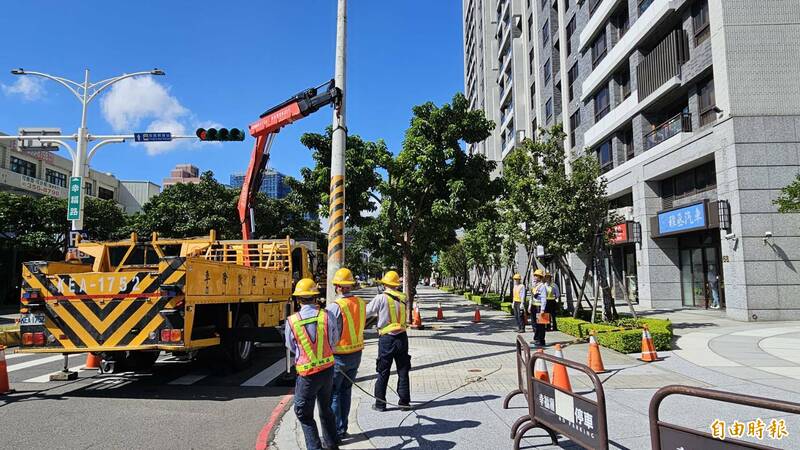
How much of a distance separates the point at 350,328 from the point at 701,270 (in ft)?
63.1

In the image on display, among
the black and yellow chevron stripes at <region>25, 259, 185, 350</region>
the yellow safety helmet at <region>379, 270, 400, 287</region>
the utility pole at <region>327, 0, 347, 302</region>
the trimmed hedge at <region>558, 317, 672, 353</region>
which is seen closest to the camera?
the yellow safety helmet at <region>379, 270, 400, 287</region>

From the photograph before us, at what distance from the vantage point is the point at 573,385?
25.7ft

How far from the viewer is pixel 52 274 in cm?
782

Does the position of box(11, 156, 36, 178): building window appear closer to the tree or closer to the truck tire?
the tree

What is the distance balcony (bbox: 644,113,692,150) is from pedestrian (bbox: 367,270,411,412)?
16969 millimetres

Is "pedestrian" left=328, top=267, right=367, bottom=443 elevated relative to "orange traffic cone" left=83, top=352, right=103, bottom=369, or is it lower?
elevated

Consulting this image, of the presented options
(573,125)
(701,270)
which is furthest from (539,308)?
(573,125)

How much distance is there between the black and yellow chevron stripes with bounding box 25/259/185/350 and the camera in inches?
291

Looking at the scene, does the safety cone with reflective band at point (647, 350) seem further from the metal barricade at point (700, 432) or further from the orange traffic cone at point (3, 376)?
the orange traffic cone at point (3, 376)

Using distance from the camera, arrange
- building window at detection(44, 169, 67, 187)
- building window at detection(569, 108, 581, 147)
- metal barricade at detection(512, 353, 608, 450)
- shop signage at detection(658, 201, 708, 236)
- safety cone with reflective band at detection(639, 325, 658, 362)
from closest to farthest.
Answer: metal barricade at detection(512, 353, 608, 450)
safety cone with reflective band at detection(639, 325, 658, 362)
shop signage at detection(658, 201, 708, 236)
building window at detection(569, 108, 581, 147)
building window at detection(44, 169, 67, 187)

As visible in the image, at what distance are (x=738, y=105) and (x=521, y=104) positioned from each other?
28.5 metres

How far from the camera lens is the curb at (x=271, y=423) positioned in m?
5.58

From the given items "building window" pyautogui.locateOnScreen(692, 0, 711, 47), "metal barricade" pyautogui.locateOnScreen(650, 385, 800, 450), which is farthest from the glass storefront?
"metal barricade" pyautogui.locateOnScreen(650, 385, 800, 450)

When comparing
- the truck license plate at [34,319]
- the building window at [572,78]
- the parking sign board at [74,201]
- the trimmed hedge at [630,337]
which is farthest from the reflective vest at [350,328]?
the building window at [572,78]
